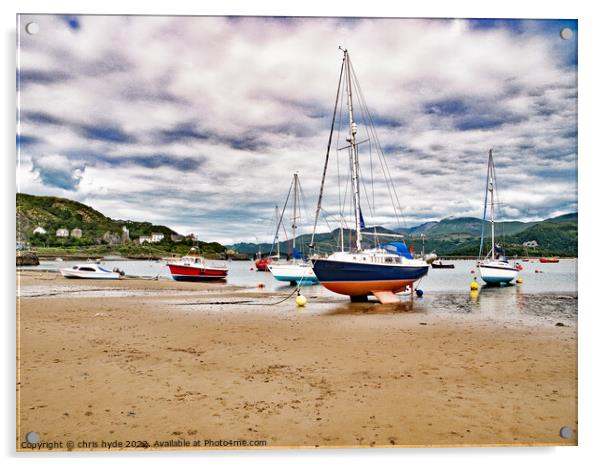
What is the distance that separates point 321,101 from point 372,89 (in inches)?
26.2

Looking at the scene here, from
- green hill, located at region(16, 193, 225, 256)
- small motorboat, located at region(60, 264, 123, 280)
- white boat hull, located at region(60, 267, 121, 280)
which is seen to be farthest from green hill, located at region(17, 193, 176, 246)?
white boat hull, located at region(60, 267, 121, 280)

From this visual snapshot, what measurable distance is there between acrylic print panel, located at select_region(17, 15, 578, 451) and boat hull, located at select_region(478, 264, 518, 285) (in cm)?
1418

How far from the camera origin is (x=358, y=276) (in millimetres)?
11922

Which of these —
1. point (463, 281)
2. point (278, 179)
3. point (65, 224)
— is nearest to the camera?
point (65, 224)

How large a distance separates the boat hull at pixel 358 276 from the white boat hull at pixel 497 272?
9208 millimetres

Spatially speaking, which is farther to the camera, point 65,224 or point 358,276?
point 358,276

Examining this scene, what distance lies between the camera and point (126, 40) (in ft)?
14.4

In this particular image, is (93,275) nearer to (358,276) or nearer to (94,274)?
(94,274)

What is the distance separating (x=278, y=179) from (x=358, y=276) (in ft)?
20.7

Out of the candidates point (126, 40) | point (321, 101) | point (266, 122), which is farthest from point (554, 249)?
point (126, 40)

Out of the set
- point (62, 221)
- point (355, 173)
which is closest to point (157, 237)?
point (62, 221)

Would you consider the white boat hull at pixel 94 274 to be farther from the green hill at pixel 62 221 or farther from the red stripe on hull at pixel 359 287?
the red stripe on hull at pixel 359 287

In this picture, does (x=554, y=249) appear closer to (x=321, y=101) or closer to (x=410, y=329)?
(x=410, y=329)

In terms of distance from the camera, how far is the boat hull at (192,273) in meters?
Answer: 23.5
